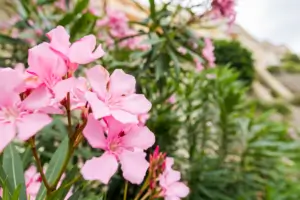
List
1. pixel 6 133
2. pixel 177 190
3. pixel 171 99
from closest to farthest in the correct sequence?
pixel 6 133, pixel 177 190, pixel 171 99

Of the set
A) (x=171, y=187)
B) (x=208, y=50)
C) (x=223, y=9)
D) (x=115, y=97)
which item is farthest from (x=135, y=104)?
(x=208, y=50)

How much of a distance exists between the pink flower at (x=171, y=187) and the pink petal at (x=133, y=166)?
201 mm

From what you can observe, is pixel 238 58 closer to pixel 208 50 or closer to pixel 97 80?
pixel 208 50

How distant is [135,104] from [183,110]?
4.79ft

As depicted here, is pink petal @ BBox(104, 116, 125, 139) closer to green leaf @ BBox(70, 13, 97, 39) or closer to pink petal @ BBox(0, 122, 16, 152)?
pink petal @ BBox(0, 122, 16, 152)

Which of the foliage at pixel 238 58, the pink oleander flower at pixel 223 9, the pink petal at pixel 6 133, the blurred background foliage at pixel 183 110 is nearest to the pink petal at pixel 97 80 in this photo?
the pink petal at pixel 6 133

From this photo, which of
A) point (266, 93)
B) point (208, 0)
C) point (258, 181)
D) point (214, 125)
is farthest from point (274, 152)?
point (266, 93)

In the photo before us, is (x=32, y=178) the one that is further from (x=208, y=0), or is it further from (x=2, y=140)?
(x=208, y=0)

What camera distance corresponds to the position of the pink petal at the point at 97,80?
583 mm

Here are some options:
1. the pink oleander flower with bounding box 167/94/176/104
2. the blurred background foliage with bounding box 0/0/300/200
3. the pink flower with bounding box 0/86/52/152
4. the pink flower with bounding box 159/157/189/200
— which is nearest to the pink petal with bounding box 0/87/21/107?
the pink flower with bounding box 0/86/52/152

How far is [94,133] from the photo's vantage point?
57 centimetres

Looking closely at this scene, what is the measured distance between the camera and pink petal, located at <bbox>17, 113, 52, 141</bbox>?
526 millimetres

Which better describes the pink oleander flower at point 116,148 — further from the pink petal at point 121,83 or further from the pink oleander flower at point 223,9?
the pink oleander flower at point 223,9

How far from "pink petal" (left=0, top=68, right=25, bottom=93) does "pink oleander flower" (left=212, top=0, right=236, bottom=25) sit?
1.09 meters
